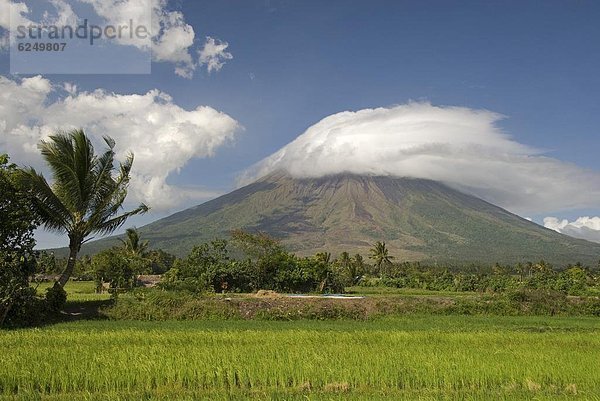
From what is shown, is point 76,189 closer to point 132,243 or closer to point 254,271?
point 254,271

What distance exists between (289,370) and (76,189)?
48.2 ft

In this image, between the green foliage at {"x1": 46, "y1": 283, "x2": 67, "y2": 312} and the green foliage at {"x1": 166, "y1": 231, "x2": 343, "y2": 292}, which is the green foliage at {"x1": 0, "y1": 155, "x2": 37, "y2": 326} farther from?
the green foliage at {"x1": 166, "y1": 231, "x2": 343, "y2": 292}

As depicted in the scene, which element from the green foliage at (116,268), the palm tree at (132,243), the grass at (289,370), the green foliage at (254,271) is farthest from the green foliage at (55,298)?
the palm tree at (132,243)

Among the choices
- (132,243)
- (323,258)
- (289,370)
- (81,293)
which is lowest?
(81,293)

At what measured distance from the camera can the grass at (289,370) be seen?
8375mm

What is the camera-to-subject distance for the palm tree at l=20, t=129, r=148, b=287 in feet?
65.6

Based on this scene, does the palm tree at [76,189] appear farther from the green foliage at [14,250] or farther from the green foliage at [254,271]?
the green foliage at [254,271]

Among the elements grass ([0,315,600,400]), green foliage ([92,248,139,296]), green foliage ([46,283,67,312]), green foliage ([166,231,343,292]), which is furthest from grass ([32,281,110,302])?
grass ([0,315,600,400])

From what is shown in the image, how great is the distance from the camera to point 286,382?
360 inches

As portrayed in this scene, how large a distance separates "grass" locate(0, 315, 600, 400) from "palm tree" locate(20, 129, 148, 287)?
356 inches

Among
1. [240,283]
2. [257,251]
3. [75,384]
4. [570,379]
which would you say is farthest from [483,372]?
[257,251]

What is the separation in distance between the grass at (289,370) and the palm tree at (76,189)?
9.04 m

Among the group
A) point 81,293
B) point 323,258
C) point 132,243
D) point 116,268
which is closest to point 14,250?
point 81,293

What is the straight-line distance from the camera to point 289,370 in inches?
369
